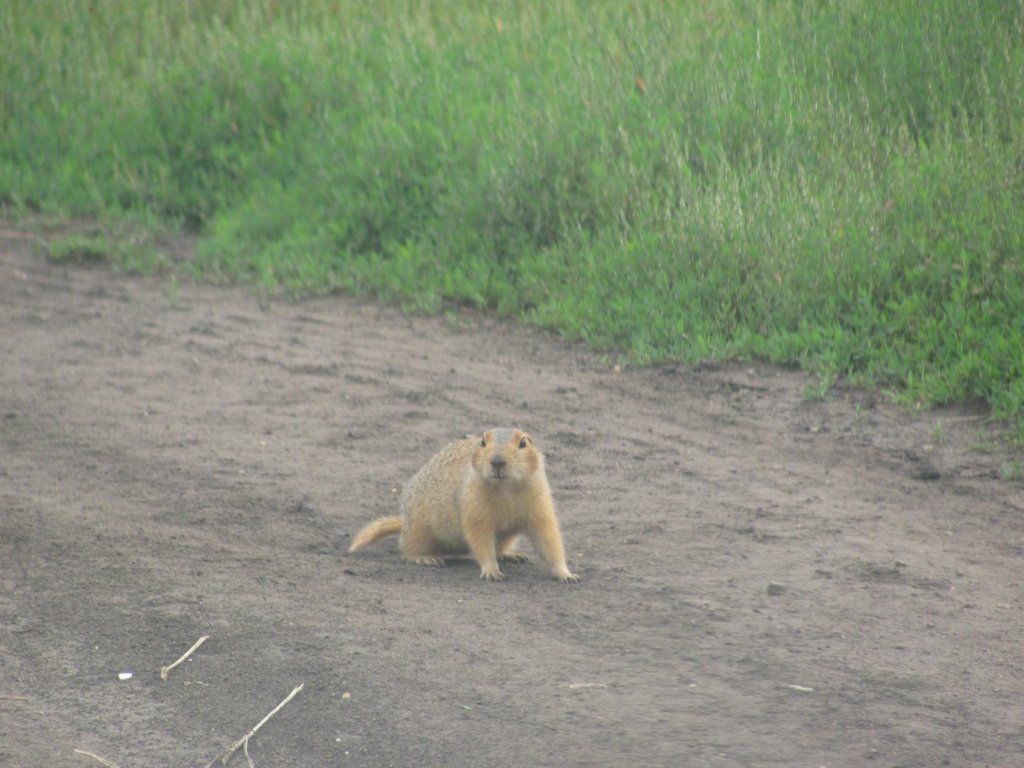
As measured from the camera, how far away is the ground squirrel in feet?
17.4

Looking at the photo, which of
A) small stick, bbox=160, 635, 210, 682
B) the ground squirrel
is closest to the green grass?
the ground squirrel

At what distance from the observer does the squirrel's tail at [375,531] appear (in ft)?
18.8

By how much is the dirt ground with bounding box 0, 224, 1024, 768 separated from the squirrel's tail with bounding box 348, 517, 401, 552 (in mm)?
129

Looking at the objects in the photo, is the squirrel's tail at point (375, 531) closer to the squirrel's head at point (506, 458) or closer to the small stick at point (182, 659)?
the squirrel's head at point (506, 458)

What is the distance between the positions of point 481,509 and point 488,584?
11.6 inches

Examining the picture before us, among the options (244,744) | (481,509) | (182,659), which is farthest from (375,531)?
(244,744)

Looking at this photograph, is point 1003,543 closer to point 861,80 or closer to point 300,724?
point 300,724

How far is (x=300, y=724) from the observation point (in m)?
4.20

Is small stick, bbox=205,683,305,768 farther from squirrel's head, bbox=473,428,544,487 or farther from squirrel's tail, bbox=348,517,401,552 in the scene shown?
squirrel's tail, bbox=348,517,401,552

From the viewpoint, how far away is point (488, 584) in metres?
5.39

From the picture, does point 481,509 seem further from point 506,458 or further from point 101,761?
point 101,761

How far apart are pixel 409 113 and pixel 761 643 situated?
6.90m

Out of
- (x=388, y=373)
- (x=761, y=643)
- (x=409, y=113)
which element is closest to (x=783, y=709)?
(x=761, y=643)

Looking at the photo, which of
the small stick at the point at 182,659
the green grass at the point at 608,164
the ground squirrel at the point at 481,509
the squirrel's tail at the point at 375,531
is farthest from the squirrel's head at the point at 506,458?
the green grass at the point at 608,164
